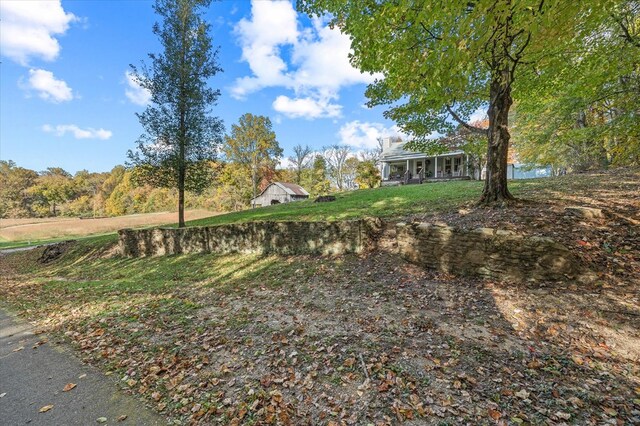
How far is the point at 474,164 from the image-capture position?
24.3 m

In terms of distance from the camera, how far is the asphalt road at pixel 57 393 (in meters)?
3.09

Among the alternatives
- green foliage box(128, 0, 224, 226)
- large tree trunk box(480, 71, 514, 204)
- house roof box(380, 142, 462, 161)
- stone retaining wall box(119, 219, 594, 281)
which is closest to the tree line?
house roof box(380, 142, 462, 161)

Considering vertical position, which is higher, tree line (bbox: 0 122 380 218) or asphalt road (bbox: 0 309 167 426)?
tree line (bbox: 0 122 380 218)

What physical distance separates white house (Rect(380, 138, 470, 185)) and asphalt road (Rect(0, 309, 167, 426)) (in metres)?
24.3

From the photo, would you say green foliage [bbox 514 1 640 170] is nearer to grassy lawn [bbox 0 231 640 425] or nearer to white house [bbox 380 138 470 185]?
grassy lawn [bbox 0 231 640 425]

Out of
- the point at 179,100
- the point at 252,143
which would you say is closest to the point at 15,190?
the point at 252,143

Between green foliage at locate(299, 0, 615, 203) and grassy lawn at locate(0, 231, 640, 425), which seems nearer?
grassy lawn at locate(0, 231, 640, 425)

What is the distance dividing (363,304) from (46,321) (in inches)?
273

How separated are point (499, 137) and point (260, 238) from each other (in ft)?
25.2

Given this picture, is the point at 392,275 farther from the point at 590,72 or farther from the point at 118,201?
the point at 118,201

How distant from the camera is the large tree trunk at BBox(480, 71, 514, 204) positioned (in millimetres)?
7375

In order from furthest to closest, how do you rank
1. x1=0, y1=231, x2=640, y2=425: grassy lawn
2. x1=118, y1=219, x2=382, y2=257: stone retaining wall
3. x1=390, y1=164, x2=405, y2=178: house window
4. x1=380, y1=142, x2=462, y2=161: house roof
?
x1=390, y1=164, x2=405, y2=178: house window < x1=380, y1=142, x2=462, y2=161: house roof < x1=118, y1=219, x2=382, y2=257: stone retaining wall < x1=0, y1=231, x2=640, y2=425: grassy lawn

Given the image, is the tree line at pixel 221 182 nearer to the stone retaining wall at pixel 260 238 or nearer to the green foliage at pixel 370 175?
the green foliage at pixel 370 175

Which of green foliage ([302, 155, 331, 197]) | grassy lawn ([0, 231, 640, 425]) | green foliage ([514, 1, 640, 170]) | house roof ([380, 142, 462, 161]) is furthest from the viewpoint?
green foliage ([302, 155, 331, 197])
